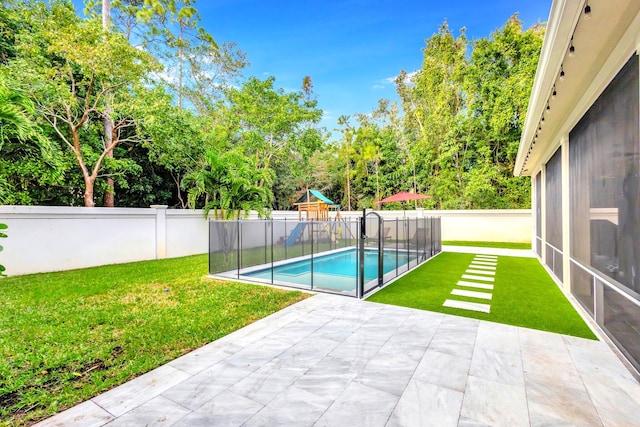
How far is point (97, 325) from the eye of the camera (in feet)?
13.2

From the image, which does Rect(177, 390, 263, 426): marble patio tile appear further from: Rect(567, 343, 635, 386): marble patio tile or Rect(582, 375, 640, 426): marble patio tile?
Rect(567, 343, 635, 386): marble patio tile

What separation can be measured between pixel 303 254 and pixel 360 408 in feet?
19.2

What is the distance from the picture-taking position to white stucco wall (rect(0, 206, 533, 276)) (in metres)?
6.96

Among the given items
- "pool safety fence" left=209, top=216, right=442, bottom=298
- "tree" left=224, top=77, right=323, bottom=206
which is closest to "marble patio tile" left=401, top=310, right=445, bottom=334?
"pool safety fence" left=209, top=216, right=442, bottom=298

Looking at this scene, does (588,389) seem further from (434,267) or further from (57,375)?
(434,267)

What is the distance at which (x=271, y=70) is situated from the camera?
16609 millimetres

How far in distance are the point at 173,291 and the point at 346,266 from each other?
3720mm

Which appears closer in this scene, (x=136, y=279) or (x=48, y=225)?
(x=136, y=279)

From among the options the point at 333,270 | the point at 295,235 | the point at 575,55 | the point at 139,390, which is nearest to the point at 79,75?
the point at 295,235

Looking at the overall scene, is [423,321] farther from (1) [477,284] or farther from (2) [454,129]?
(2) [454,129]

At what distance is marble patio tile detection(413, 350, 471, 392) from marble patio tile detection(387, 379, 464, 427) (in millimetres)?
85

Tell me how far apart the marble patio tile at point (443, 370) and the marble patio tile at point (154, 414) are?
6.38 ft

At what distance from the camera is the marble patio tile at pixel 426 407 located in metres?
2.11

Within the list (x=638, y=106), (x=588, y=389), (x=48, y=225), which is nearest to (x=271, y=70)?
(x=48, y=225)
